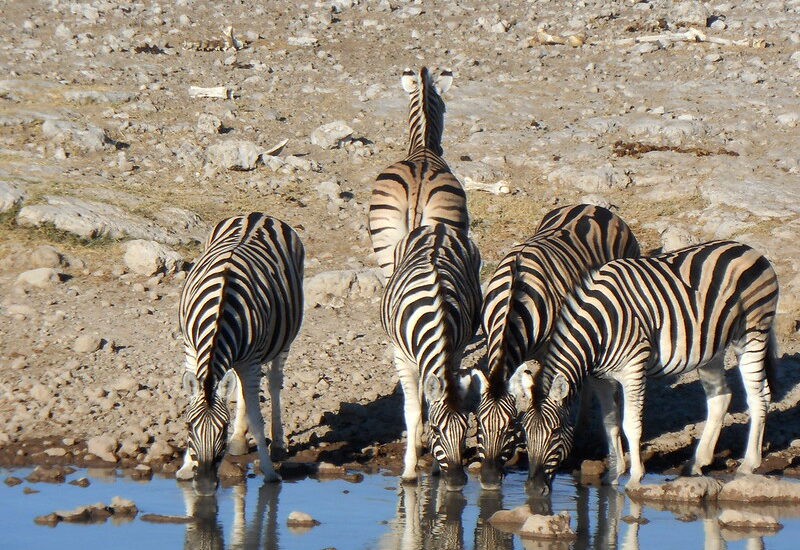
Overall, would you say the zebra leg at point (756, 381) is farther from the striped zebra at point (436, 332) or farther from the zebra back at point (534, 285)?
the striped zebra at point (436, 332)

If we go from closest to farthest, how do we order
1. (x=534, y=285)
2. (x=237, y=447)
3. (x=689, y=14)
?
1. (x=534, y=285)
2. (x=237, y=447)
3. (x=689, y=14)

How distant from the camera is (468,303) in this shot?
29.8 ft

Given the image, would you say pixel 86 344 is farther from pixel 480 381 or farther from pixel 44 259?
pixel 480 381

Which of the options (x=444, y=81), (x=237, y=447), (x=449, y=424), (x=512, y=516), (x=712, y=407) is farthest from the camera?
(x=444, y=81)

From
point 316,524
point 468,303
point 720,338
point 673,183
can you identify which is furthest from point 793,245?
point 316,524

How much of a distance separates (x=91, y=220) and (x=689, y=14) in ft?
53.4

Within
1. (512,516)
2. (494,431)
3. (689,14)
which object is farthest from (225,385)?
(689,14)

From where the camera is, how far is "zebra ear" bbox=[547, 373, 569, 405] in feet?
26.8

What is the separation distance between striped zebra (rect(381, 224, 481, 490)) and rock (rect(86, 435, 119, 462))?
2.37 m

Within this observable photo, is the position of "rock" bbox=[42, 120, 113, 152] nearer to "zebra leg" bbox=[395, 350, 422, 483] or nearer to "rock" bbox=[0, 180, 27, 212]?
"rock" bbox=[0, 180, 27, 212]

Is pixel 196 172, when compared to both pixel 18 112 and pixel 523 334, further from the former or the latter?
pixel 523 334

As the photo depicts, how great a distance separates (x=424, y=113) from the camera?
13.1m

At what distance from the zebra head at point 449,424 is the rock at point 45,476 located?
2.87 m

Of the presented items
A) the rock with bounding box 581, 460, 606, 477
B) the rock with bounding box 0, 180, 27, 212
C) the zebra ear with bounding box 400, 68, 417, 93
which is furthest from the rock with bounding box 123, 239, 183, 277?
the rock with bounding box 581, 460, 606, 477
